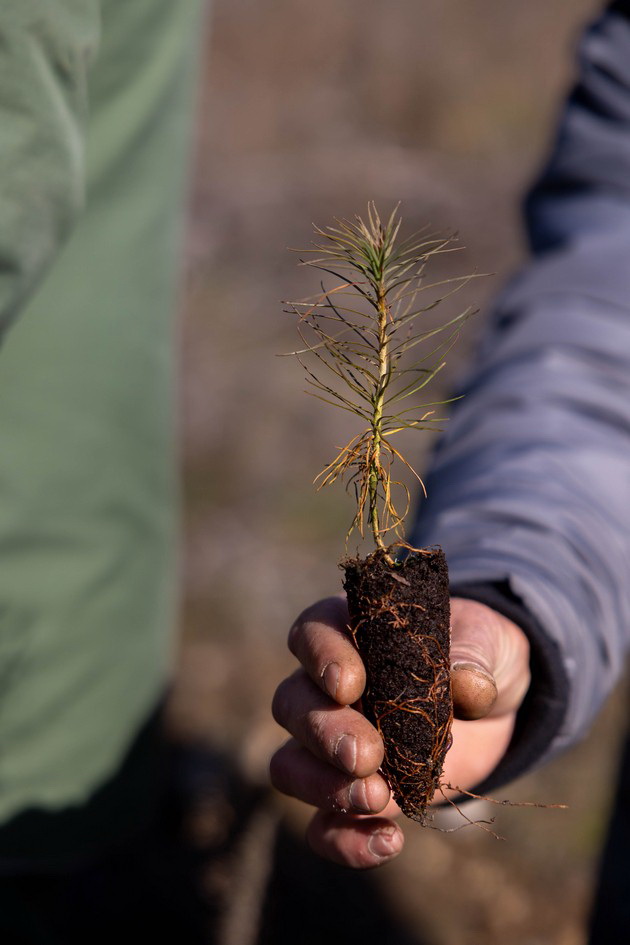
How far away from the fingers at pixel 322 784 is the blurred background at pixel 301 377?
4.02 feet

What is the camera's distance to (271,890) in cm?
268

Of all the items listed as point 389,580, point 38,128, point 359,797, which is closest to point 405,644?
point 389,580

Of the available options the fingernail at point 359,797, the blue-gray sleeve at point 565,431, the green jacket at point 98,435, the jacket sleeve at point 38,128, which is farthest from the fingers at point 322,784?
the green jacket at point 98,435

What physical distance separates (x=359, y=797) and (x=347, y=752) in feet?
0.26

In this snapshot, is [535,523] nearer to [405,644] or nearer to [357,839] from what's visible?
[405,644]

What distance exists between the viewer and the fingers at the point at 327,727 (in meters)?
1.02

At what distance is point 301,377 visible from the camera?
534 cm

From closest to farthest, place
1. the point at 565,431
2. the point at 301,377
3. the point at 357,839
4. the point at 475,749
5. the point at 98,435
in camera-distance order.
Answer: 1. the point at 357,839
2. the point at 475,749
3. the point at 565,431
4. the point at 98,435
5. the point at 301,377

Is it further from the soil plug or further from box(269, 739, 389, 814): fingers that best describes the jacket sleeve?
box(269, 739, 389, 814): fingers

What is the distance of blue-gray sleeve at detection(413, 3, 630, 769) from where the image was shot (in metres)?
1.35

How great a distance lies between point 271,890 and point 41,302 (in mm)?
1961

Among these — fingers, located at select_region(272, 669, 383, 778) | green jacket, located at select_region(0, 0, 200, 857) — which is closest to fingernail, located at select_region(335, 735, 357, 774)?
fingers, located at select_region(272, 669, 383, 778)

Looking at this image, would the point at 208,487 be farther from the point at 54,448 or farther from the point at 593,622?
the point at 593,622

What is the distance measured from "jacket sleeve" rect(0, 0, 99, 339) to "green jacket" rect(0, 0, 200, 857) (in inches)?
11.3
